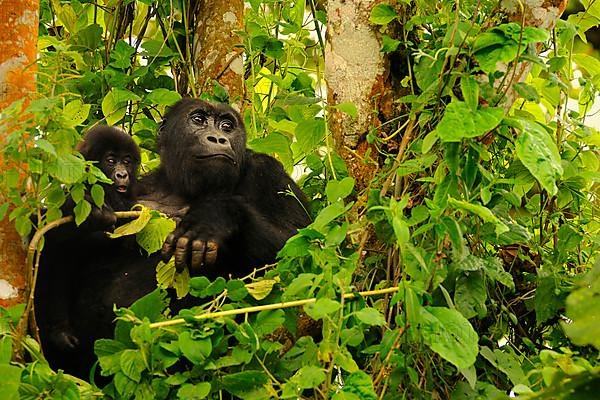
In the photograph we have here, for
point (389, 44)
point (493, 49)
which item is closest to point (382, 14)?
point (389, 44)

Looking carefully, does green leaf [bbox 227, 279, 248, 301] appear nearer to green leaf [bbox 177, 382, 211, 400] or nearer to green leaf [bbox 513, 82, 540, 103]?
green leaf [bbox 177, 382, 211, 400]

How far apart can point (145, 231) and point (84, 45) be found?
1.74 meters

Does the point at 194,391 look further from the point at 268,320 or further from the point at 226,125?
the point at 226,125

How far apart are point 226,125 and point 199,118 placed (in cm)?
12

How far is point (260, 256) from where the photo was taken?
132 inches

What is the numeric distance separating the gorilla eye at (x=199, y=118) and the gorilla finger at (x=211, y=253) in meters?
0.87

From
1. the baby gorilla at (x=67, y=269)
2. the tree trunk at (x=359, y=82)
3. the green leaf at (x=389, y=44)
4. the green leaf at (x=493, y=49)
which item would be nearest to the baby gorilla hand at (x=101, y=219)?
the baby gorilla at (x=67, y=269)

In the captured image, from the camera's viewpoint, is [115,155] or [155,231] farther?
[115,155]

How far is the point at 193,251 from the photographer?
121 inches

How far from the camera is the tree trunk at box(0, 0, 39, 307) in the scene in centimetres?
261

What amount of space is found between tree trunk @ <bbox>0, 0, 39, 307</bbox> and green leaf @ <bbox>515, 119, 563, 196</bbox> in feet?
4.35

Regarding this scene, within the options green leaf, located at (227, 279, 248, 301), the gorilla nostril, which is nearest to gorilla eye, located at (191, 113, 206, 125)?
the gorilla nostril

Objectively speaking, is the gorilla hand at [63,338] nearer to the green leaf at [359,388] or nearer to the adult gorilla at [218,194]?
the adult gorilla at [218,194]

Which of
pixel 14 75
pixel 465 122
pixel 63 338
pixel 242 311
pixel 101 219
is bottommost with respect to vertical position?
pixel 63 338
